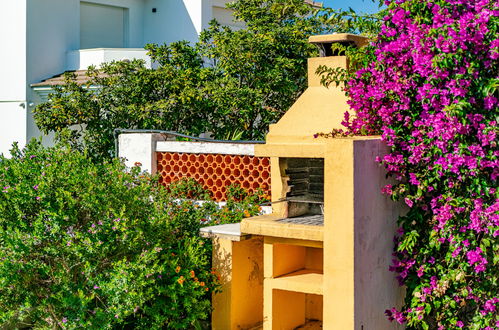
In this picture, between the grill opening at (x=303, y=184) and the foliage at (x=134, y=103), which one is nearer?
the grill opening at (x=303, y=184)

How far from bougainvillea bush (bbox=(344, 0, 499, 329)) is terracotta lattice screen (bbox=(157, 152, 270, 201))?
2.78m

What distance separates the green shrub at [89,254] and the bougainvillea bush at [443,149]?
6.84 ft

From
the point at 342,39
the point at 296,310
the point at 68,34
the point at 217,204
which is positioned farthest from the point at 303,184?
the point at 68,34

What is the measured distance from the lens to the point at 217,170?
30.8ft

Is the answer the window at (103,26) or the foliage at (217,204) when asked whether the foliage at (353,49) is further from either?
the window at (103,26)

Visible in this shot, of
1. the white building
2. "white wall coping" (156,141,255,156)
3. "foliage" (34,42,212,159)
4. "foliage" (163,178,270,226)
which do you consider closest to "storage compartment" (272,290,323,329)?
"foliage" (163,178,270,226)

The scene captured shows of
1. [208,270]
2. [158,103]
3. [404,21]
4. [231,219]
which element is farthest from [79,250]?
[158,103]

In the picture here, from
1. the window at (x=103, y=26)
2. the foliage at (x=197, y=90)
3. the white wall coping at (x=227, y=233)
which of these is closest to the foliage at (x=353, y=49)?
the white wall coping at (x=227, y=233)

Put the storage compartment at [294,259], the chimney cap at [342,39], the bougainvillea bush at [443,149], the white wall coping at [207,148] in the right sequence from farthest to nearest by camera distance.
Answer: the white wall coping at [207,148], the chimney cap at [342,39], the storage compartment at [294,259], the bougainvillea bush at [443,149]

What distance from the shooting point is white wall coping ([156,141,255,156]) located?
902 cm

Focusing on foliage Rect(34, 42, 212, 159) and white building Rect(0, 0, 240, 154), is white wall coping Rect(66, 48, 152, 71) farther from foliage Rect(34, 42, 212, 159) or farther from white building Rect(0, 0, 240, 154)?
foliage Rect(34, 42, 212, 159)

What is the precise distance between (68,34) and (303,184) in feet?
45.7

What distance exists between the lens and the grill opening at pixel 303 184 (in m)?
6.77

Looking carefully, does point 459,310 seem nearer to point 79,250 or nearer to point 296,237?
point 296,237
